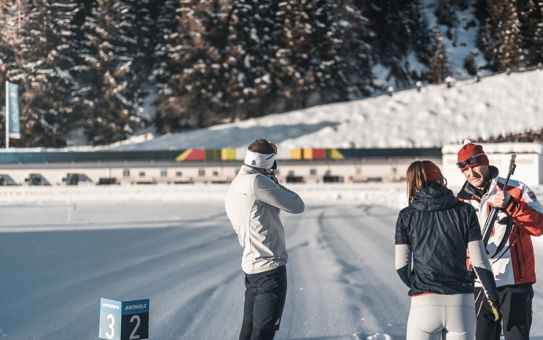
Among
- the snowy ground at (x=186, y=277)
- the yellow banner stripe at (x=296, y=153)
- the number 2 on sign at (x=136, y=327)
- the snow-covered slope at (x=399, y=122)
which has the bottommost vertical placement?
the snowy ground at (x=186, y=277)

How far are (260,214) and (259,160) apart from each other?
0.42m

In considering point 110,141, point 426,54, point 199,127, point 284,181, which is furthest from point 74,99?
point 426,54

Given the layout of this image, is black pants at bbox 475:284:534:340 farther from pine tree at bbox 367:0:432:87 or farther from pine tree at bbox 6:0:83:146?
pine tree at bbox 367:0:432:87

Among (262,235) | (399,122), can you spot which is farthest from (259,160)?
(399,122)

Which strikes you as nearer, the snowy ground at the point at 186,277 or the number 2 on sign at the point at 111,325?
the number 2 on sign at the point at 111,325

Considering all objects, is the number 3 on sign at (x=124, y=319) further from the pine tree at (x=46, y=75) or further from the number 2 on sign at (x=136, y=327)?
the pine tree at (x=46, y=75)

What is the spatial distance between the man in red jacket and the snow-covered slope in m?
43.9

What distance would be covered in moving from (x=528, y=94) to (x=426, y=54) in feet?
57.0

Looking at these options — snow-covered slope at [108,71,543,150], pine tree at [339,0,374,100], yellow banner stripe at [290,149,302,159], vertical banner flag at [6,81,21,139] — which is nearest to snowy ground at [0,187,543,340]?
yellow banner stripe at [290,149,302,159]

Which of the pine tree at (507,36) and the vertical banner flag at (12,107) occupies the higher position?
the pine tree at (507,36)

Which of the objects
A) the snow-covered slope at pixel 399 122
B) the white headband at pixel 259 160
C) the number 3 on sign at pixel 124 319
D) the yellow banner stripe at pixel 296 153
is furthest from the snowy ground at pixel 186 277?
the snow-covered slope at pixel 399 122

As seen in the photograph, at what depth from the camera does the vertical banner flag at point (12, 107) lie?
141 ft

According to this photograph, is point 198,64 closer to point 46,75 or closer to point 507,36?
point 46,75

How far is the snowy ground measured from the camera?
22.5 ft
